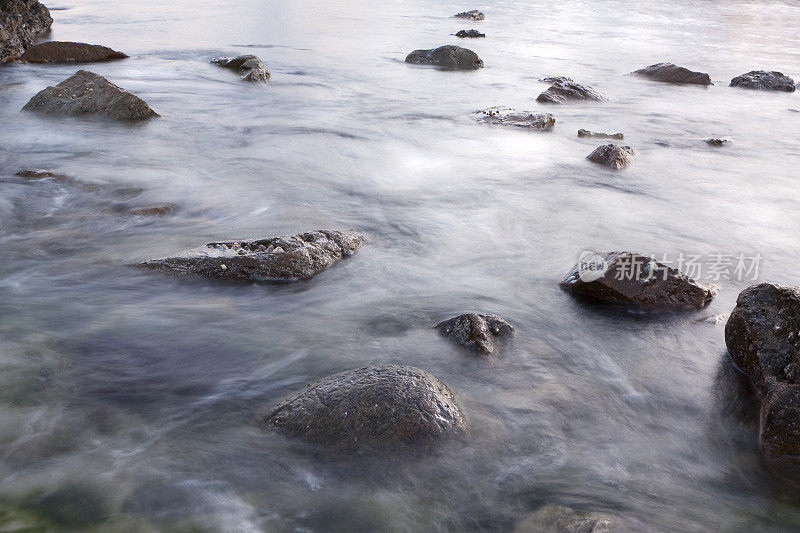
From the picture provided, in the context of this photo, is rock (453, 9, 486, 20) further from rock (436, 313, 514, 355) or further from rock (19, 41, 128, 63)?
rock (436, 313, 514, 355)

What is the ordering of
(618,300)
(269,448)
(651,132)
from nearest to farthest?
1. (269,448)
2. (618,300)
3. (651,132)

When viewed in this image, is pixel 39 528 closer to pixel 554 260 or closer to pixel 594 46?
pixel 554 260

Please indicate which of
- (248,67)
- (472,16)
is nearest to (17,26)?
(248,67)

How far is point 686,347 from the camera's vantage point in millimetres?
4617

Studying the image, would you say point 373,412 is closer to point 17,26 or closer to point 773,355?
point 773,355

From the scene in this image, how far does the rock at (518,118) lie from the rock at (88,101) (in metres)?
5.59

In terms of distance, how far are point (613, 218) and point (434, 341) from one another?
136 inches

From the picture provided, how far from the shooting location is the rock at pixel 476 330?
4414mm

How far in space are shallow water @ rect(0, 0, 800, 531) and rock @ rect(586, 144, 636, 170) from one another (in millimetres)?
219

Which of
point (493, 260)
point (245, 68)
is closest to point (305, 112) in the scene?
point (245, 68)

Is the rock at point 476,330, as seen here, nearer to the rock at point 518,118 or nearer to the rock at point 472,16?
the rock at point 518,118

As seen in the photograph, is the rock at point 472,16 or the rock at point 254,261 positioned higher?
the rock at point 472,16

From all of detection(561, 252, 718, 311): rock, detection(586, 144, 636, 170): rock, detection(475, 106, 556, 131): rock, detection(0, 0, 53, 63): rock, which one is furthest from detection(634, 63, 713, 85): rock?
detection(0, 0, 53, 63): rock

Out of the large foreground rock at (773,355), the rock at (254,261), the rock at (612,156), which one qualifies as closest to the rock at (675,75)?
the rock at (612,156)
